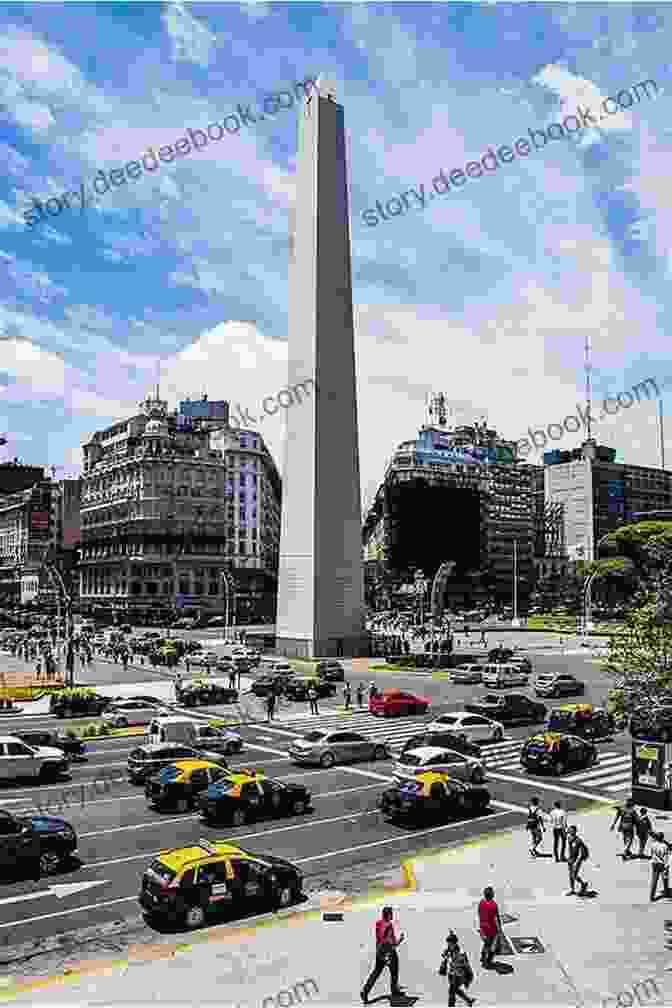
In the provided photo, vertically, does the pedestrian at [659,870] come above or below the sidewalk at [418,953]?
above

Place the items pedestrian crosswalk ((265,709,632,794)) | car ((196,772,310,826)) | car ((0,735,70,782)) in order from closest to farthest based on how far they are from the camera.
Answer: car ((196,772,310,826)), car ((0,735,70,782)), pedestrian crosswalk ((265,709,632,794))

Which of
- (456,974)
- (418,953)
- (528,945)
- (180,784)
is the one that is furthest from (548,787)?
(456,974)

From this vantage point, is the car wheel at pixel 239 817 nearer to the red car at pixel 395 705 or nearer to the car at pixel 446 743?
the car at pixel 446 743

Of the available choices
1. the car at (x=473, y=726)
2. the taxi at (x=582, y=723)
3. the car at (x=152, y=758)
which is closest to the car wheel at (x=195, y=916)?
the car at (x=152, y=758)

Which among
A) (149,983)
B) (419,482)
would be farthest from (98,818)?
(419,482)

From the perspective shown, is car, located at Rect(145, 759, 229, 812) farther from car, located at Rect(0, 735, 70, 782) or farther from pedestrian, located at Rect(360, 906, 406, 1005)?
pedestrian, located at Rect(360, 906, 406, 1005)

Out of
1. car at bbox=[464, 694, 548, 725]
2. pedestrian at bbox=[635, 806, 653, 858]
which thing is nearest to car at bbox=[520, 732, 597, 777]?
pedestrian at bbox=[635, 806, 653, 858]
